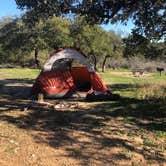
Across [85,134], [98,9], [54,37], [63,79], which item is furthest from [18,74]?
[85,134]

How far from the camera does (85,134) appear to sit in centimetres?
746

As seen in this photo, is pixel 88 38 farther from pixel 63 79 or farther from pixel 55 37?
pixel 63 79

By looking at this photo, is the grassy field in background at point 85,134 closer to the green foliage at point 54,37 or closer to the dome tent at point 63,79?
the dome tent at point 63,79

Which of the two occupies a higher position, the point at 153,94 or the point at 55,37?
the point at 55,37

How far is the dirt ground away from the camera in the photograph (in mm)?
5988

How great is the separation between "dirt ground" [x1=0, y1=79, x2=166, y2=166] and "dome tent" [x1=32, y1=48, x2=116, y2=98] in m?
2.75

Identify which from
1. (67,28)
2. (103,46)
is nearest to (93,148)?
(67,28)

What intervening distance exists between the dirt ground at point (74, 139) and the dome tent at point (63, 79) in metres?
2.75

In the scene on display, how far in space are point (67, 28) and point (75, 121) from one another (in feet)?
89.5

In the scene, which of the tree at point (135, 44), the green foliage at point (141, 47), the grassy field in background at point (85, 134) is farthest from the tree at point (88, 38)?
the grassy field in background at point (85, 134)

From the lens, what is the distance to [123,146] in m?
6.69

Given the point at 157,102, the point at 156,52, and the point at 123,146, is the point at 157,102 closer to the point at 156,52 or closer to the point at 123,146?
the point at 156,52

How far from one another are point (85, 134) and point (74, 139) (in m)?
0.43

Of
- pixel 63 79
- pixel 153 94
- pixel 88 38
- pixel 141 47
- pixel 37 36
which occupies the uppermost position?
pixel 37 36
